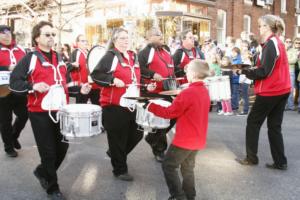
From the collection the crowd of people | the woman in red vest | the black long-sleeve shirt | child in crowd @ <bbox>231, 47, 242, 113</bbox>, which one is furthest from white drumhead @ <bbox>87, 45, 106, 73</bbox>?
child in crowd @ <bbox>231, 47, 242, 113</bbox>

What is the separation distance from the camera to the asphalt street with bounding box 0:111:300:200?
462 cm

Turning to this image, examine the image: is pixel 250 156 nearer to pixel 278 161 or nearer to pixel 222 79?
pixel 278 161

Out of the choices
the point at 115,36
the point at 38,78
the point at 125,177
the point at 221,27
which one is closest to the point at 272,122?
the point at 125,177

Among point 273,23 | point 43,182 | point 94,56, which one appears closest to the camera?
point 43,182

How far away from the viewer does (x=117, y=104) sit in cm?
481

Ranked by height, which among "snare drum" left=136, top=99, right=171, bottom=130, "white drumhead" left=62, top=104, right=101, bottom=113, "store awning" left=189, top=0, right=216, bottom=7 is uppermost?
"store awning" left=189, top=0, right=216, bottom=7

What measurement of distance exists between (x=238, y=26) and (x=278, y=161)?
62.1ft

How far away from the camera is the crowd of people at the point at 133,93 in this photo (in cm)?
388

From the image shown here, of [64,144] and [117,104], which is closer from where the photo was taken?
[64,144]

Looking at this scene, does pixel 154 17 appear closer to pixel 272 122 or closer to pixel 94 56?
pixel 94 56

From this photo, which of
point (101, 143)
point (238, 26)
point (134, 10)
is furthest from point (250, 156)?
point (238, 26)

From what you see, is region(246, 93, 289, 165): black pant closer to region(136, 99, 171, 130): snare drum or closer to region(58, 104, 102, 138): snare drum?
region(136, 99, 171, 130): snare drum

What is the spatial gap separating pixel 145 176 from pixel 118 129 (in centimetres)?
80

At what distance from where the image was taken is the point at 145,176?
5234 mm
